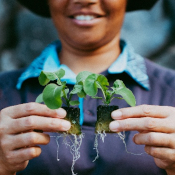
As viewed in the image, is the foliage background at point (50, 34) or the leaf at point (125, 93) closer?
the leaf at point (125, 93)

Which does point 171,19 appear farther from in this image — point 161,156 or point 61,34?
point 161,156

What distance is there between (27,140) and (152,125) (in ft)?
1.61

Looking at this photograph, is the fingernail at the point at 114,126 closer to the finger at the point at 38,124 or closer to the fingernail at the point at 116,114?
the fingernail at the point at 116,114

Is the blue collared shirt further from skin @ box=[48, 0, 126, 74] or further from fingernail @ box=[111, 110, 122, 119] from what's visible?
fingernail @ box=[111, 110, 122, 119]

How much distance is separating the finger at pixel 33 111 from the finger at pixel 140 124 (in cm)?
21

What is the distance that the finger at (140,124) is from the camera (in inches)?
49.7

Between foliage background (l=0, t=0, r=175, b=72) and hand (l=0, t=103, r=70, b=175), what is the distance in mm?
1981

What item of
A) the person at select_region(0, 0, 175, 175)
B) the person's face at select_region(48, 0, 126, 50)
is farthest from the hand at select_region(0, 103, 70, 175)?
the person's face at select_region(48, 0, 126, 50)

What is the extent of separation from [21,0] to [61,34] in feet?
1.84

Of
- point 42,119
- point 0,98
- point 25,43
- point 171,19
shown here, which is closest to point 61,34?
point 0,98

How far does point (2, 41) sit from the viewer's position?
332 centimetres

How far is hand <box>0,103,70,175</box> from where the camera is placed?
4.14ft

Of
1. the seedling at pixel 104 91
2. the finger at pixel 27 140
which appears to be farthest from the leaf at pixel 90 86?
the finger at pixel 27 140

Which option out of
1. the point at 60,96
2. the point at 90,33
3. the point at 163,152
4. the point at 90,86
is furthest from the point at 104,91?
the point at 90,33
